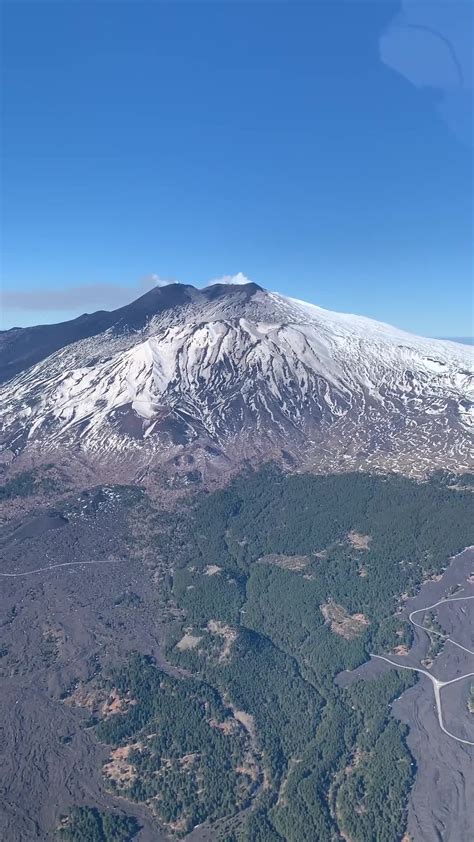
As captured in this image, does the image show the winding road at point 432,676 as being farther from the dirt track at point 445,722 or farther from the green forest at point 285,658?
the green forest at point 285,658

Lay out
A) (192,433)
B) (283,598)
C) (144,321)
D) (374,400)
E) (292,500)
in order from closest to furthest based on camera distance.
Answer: (283,598) → (292,500) → (192,433) → (374,400) → (144,321)

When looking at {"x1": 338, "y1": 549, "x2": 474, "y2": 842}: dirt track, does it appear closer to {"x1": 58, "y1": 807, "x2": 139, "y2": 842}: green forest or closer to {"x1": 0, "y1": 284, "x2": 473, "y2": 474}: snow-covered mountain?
{"x1": 58, "y1": 807, "x2": 139, "y2": 842}: green forest

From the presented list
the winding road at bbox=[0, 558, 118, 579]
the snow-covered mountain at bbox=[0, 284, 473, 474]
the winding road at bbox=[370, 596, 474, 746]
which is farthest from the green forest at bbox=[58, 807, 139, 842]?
the snow-covered mountain at bbox=[0, 284, 473, 474]

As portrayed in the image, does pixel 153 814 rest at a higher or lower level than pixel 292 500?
lower

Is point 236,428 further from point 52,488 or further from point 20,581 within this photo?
point 20,581

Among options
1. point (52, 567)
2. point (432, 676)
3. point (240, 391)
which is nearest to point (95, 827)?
point (432, 676)

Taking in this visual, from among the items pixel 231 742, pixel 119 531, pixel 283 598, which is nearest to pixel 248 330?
pixel 119 531

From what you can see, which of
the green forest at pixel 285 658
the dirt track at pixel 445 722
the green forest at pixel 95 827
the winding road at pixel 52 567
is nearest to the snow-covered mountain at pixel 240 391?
the green forest at pixel 285 658

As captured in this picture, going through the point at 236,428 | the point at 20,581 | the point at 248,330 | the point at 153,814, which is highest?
the point at 248,330
